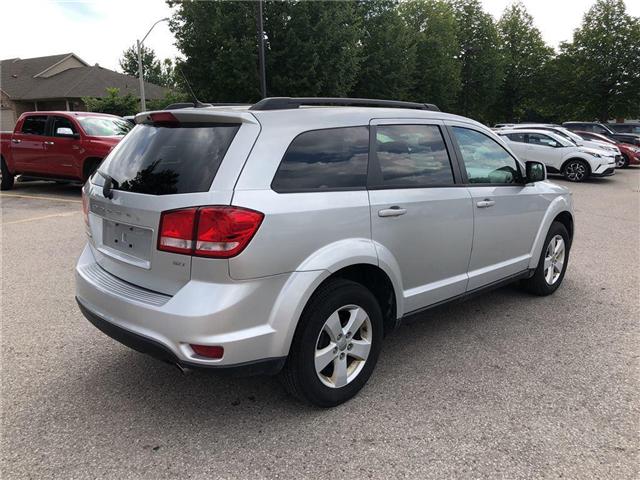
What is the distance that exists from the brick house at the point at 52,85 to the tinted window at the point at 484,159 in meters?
38.2

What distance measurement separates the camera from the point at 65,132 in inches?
433

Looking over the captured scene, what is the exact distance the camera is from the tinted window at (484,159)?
12.5 feet

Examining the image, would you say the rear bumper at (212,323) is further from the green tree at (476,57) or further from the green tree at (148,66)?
the green tree at (148,66)

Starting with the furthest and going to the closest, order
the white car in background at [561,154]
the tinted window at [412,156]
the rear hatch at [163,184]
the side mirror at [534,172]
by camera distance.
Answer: the white car in background at [561,154], the side mirror at [534,172], the tinted window at [412,156], the rear hatch at [163,184]

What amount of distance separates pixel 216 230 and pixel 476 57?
45172mm

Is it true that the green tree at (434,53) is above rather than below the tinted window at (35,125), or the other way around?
above

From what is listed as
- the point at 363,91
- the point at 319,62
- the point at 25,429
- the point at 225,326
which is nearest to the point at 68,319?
the point at 25,429

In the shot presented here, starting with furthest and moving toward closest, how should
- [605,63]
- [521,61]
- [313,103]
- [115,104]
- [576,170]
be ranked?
[521,61]
[605,63]
[115,104]
[576,170]
[313,103]

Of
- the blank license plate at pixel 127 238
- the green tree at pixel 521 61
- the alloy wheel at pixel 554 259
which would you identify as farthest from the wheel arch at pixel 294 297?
the green tree at pixel 521 61

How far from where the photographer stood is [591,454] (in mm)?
2521

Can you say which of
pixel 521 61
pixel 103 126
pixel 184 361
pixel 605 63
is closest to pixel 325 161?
pixel 184 361

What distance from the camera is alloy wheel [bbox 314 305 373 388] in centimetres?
280

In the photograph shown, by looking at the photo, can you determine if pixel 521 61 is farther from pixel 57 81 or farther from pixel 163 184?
pixel 163 184

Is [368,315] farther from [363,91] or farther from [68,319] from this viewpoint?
[363,91]
